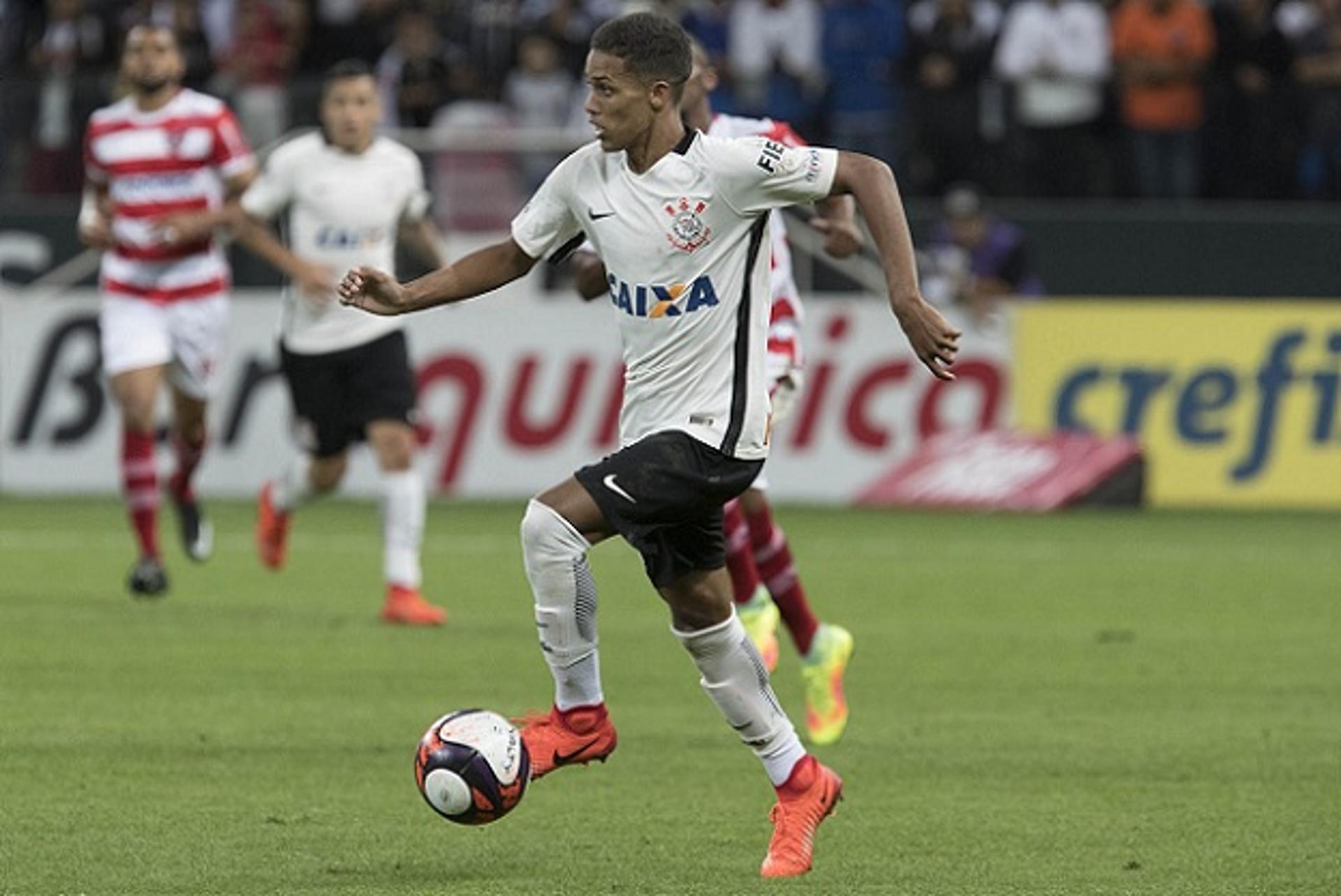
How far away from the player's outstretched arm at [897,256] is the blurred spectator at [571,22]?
1552 cm

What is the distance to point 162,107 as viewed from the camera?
48.0ft

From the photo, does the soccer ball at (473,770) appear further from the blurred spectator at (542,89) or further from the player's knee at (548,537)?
the blurred spectator at (542,89)

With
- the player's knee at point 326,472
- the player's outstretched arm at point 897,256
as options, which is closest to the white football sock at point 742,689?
the player's outstretched arm at point 897,256

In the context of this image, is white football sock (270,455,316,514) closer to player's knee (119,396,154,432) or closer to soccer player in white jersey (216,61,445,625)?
soccer player in white jersey (216,61,445,625)

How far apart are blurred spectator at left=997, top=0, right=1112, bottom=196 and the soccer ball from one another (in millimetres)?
15703

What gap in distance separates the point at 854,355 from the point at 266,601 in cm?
720

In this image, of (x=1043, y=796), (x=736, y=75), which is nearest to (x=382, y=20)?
(x=736, y=75)

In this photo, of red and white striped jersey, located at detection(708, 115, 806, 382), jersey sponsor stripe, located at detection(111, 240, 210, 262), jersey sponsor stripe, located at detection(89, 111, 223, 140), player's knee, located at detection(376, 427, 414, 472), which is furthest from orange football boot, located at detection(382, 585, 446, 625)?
red and white striped jersey, located at detection(708, 115, 806, 382)

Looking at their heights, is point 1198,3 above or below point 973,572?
above

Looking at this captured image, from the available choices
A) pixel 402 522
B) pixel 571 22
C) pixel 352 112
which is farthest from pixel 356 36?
pixel 402 522

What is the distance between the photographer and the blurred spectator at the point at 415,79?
2289cm

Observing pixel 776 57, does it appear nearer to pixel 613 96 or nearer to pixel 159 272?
pixel 159 272

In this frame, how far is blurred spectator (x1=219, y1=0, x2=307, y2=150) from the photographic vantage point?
22.2 metres

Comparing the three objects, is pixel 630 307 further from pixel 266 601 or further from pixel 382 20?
pixel 382 20
